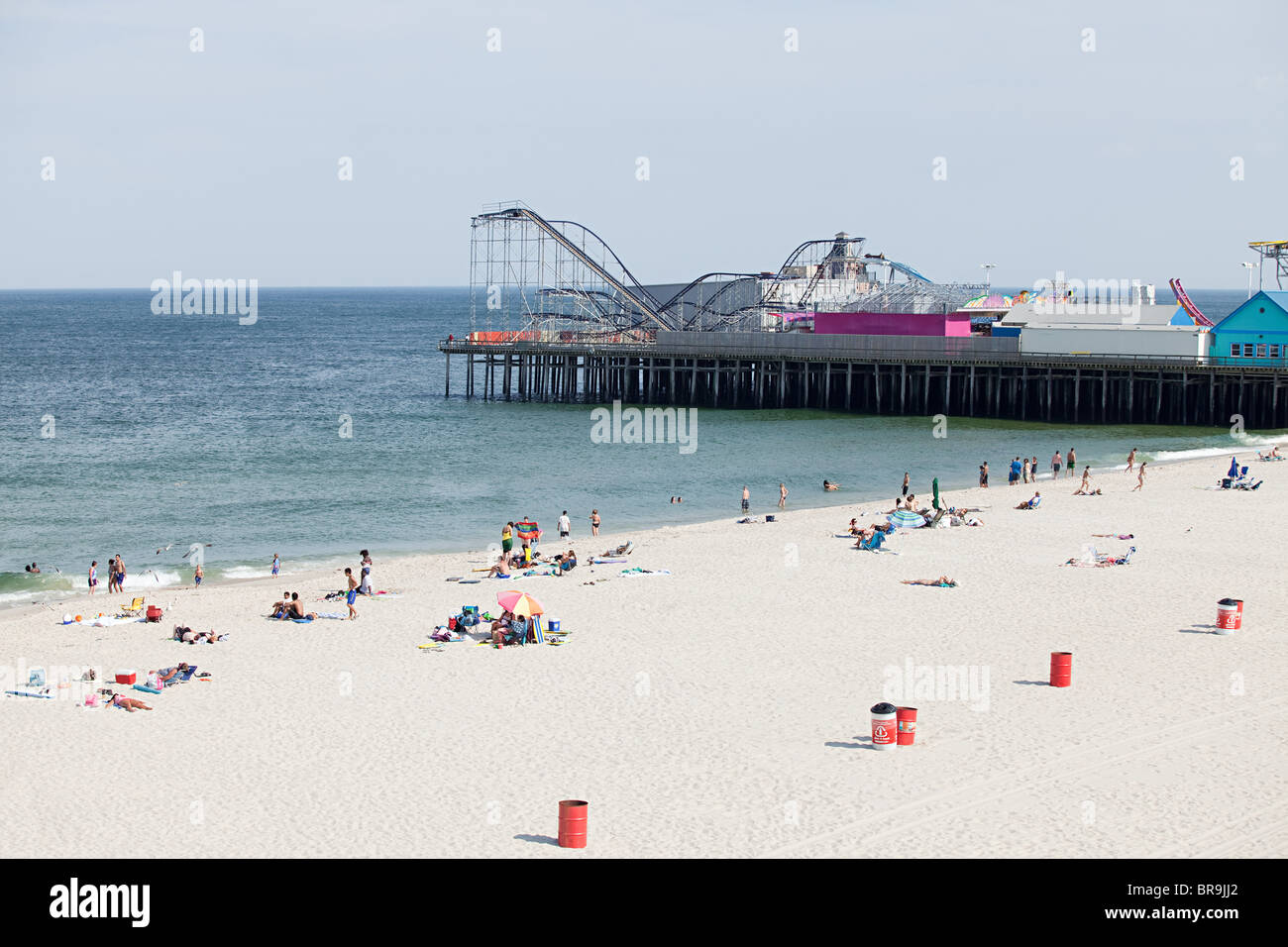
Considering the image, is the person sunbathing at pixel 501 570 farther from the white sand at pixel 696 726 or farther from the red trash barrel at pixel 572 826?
the red trash barrel at pixel 572 826

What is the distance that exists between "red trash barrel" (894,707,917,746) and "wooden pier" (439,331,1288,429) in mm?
42258

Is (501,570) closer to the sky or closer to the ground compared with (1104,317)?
closer to the ground

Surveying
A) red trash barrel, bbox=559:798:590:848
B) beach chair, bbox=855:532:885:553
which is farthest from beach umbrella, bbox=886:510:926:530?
red trash barrel, bbox=559:798:590:848

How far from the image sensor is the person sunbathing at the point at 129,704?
55.7 feet

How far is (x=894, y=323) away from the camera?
6316 centimetres

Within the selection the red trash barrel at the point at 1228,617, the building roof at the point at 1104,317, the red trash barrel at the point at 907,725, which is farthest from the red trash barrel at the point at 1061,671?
the building roof at the point at 1104,317

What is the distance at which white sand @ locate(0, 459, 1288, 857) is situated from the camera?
12.6 metres

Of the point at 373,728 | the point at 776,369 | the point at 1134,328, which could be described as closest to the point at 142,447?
the point at 776,369

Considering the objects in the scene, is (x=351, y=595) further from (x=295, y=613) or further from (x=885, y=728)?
(x=885, y=728)

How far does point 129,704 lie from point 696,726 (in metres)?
7.44

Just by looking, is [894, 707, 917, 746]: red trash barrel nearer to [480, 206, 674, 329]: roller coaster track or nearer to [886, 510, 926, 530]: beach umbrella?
[886, 510, 926, 530]: beach umbrella

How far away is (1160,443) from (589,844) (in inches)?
1676

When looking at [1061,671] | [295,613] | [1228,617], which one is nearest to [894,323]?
[1228,617]

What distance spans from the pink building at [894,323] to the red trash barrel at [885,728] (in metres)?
50.0
